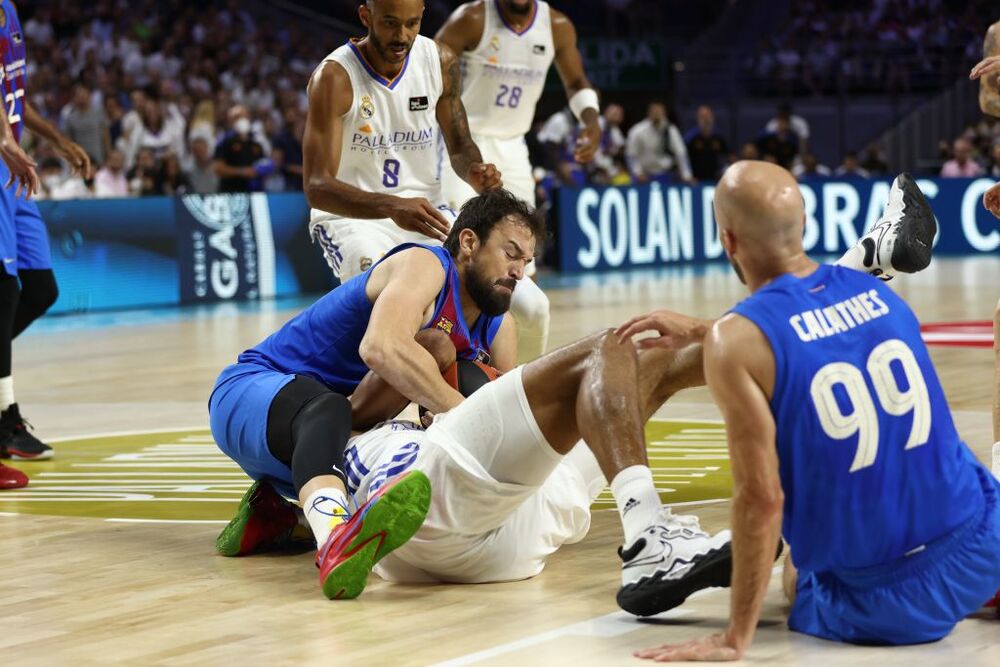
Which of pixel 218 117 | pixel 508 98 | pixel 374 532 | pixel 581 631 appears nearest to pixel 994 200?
pixel 581 631

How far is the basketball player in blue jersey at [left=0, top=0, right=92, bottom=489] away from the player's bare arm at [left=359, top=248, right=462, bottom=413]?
2585 millimetres

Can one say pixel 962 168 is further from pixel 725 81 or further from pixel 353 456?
pixel 353 456

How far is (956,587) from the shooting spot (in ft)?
12.2

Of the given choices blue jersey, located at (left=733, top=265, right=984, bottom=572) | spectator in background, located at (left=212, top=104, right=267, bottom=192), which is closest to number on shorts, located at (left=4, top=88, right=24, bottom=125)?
blue jersey, located at (left=733, top=265, right=984, bottom=572)

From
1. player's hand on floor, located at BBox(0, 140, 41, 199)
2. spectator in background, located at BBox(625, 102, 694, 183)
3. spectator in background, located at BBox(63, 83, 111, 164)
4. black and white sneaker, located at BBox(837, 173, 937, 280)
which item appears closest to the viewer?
black and white sneaker, located at BBox(837, 173, 937, 280)

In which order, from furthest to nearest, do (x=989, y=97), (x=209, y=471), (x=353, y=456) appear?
(x=209, y=471) < (x=989, y=97) < (x=353, y=456)

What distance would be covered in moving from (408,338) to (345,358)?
0.46 m

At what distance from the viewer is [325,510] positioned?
4.68m

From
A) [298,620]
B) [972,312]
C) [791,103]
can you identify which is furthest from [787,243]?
[791,103]

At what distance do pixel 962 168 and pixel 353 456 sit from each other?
17038 millimetres

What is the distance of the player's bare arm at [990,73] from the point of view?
543 centimetres

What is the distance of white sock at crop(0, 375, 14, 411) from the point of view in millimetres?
7375

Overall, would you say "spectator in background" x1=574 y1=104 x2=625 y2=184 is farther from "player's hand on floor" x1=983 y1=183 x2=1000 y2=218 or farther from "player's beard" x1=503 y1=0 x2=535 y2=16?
"player's hand on floor" x1=983 y1=183 x2=1000 y2=218

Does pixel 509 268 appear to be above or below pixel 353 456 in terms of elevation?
above
